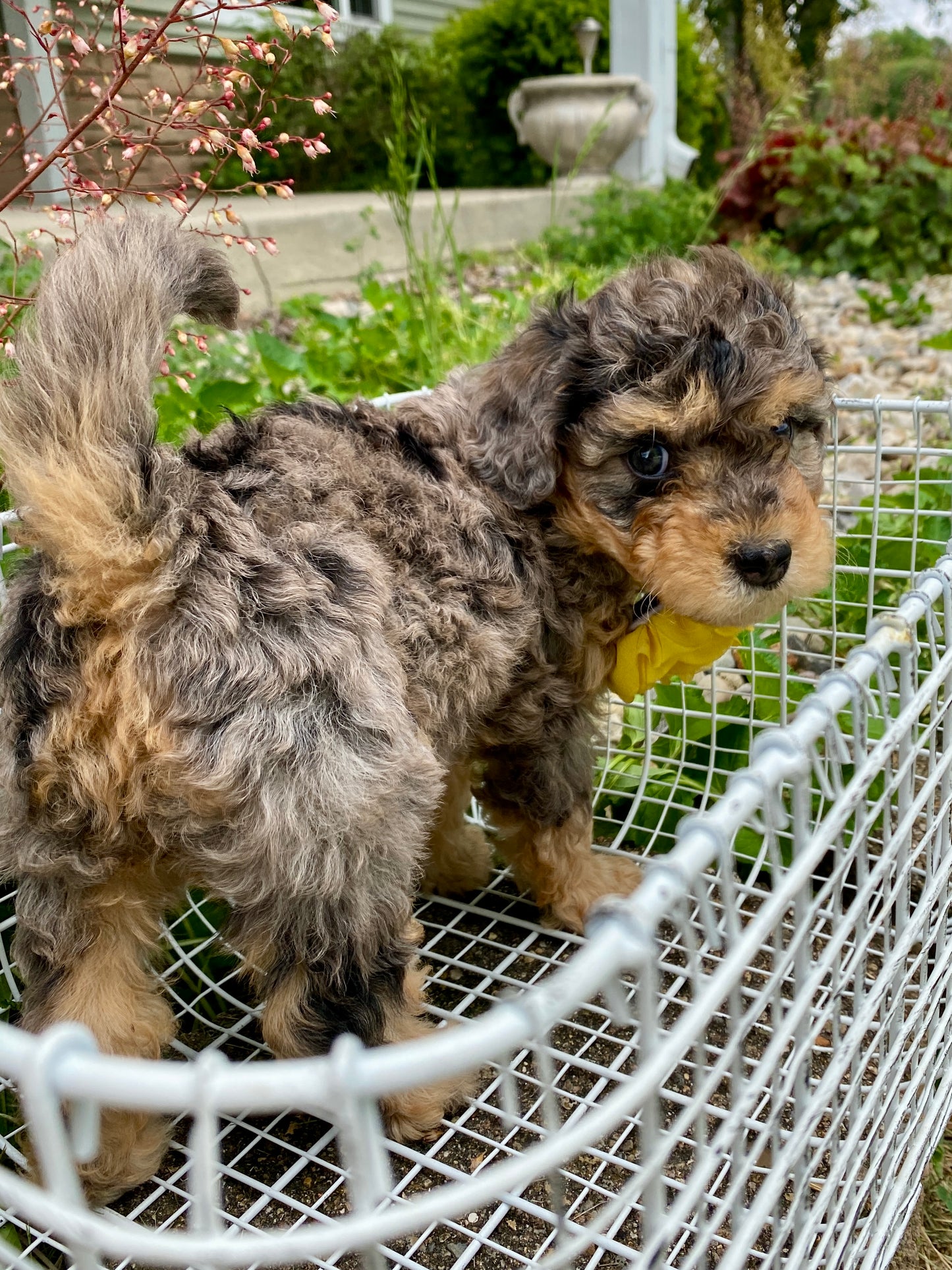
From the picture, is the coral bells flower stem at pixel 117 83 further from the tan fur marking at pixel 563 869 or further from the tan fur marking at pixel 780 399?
the tan fur marking at pixel 563 869

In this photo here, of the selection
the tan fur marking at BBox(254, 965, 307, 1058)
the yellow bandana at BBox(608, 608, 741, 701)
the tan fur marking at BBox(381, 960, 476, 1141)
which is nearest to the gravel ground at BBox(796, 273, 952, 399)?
the yellow bandana at BBox(608, 608, 741, 701)

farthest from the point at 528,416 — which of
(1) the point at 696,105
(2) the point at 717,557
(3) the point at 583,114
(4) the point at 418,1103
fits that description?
(1) the point at 696,105

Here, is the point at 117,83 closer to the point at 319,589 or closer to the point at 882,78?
the point at 319,589

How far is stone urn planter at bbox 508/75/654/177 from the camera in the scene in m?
9.88

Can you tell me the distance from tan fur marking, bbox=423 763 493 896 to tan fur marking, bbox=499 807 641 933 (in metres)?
0.14

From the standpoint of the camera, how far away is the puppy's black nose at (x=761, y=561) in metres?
1.76

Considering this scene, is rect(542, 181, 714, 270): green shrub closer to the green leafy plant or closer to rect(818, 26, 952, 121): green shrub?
the green leafy plant

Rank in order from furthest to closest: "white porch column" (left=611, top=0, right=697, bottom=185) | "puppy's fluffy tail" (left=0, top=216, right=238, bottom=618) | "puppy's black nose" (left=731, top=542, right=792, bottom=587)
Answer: "white porch column" (left=611, top=0, right=697, bottom=185) → "puppy's black nose" (left=731, top=542, right=792, bottom=587) → "puppy's fluffy tail" (left=0, top=216, right=238, bottom=618)

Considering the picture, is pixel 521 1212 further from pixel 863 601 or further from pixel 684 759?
pixel 863 601

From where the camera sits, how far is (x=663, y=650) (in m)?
2.17

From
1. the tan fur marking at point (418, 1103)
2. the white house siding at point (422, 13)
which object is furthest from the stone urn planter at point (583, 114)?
the tan fur marking at point (418, 1103)

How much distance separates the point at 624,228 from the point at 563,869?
→ 6.85 m

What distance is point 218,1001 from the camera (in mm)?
2307

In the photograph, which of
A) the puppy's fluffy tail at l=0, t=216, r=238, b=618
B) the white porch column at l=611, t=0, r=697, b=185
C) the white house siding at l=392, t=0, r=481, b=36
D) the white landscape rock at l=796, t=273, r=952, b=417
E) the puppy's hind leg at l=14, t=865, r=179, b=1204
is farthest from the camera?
the white house siding at l=392, t=0, r=481, b=36
